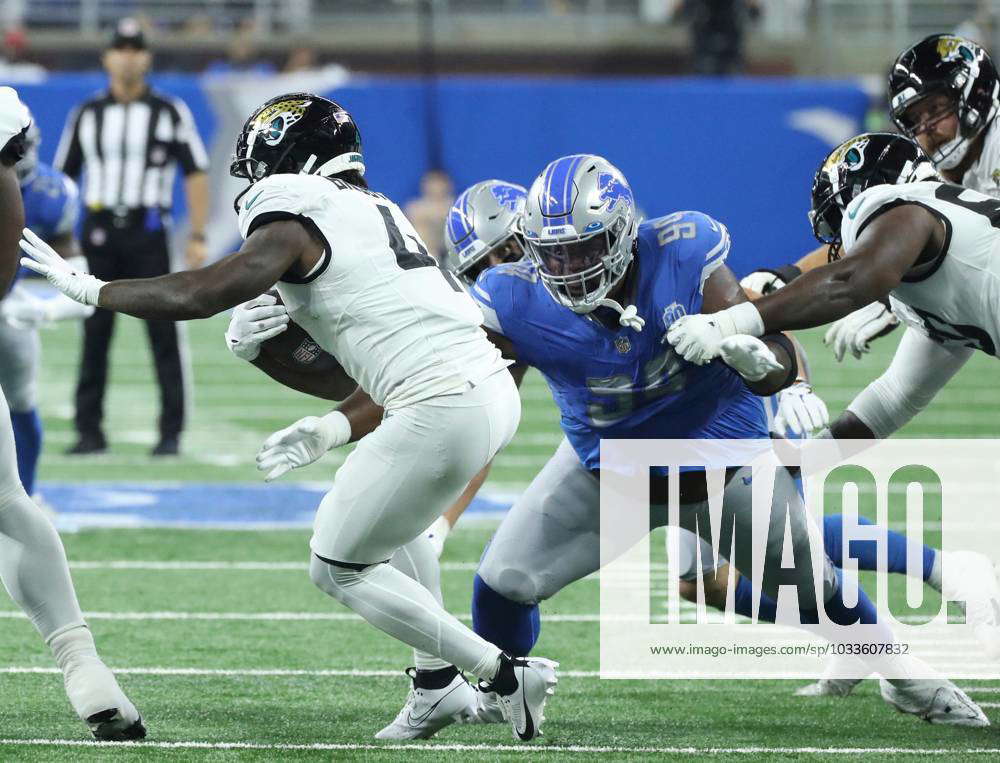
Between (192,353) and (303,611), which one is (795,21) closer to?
(192,353)

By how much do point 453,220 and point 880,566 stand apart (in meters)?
1.50

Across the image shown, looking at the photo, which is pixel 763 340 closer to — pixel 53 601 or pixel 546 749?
pixel 546 749

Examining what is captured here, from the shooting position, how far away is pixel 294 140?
361 centimetres

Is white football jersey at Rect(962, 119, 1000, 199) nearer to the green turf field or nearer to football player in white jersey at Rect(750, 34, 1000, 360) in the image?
football player in white jersey at Rect(750, 34, 1000, 360)

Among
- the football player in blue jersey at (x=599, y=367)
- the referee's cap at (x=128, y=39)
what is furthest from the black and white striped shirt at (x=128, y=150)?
the football player in blue jersey at (x=599, y=367)

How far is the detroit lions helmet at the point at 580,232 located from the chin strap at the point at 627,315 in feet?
0.06

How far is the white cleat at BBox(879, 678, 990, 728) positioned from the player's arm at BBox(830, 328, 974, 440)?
0.95 meters

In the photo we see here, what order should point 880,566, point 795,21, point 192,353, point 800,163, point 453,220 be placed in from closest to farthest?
point 880,566 → point 453,220 → point 192,353 → point 800,163 → point 795,21

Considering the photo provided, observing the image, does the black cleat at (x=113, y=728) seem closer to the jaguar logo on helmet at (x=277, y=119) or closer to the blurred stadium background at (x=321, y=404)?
the blurred stadium background at (x=321, y=404)

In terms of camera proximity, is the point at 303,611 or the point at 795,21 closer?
the point at 303,611

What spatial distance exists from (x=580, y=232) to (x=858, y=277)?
624 millimetres

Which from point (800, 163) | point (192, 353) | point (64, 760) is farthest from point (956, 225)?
point (800, 163)

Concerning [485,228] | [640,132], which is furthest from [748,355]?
[640,132]

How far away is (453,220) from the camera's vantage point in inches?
178
